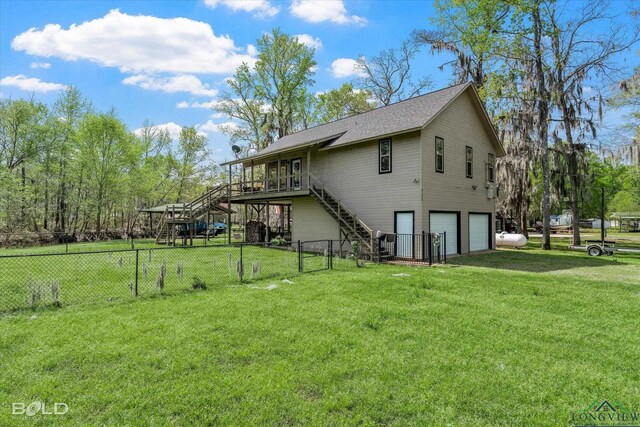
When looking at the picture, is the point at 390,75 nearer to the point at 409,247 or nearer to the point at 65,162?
the point at 409,247

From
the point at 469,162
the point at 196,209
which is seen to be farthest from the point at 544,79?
the point at 196,209

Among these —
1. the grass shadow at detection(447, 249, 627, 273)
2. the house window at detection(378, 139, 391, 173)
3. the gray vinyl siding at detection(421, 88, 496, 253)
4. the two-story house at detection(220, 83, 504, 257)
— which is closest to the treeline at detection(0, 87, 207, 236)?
the two-story house at detection(220, 83, 504, 257)

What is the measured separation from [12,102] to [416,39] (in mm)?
29993

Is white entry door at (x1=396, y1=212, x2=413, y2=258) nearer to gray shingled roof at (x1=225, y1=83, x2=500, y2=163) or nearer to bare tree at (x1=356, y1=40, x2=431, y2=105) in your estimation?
gray shingled roof at (x1=225, y1=83, x2=500, y2=163)

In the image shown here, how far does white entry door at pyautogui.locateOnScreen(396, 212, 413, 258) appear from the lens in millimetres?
13406

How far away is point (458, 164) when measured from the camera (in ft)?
50.0

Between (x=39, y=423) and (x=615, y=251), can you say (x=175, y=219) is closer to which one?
(x=39, y=423)

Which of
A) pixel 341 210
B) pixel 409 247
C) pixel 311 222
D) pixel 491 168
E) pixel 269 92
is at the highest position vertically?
pixel 269 92

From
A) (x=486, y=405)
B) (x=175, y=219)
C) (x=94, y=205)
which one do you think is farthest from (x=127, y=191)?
(x=486, y=405)

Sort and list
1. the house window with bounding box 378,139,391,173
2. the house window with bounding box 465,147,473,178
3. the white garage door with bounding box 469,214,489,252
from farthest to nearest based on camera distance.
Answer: the white garage door with bounding box 469,214,489,252 < the house window with bounding box 465,147,473,178 < the house window with bounding box 378,139,391,173

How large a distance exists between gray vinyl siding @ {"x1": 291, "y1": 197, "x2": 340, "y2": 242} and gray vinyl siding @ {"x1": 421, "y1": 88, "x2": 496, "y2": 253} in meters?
4.86

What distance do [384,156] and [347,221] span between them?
326 cm

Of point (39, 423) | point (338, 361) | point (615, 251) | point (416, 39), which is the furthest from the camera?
point (416, 39)

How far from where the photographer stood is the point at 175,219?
19.0 m
